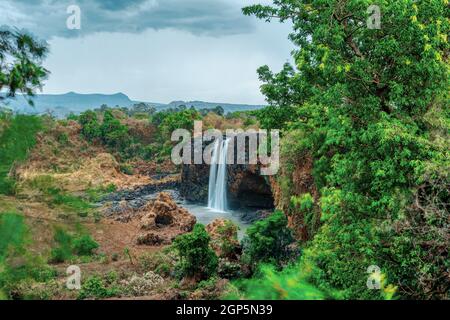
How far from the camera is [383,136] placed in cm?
614

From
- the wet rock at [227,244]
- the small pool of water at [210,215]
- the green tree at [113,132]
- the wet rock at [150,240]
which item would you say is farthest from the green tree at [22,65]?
the green tree at [113,132]

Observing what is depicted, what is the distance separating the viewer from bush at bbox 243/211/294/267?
11.7 metres

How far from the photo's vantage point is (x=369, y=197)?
6965mm

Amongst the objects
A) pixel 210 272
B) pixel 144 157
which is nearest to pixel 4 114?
pixel 210 272

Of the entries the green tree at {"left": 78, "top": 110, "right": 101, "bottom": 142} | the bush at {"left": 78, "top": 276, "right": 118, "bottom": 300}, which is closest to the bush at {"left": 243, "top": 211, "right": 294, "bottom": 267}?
the bush at {"left": 78, "top": 276, "right": 118, "bottom": 300}

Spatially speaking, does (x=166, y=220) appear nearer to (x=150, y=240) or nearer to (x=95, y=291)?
(x=150, y=240)

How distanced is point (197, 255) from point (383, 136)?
740cm

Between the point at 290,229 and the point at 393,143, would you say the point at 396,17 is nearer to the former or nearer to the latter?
the point at 393,143

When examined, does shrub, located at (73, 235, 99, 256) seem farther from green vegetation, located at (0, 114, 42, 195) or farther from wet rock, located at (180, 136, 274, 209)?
wet rock, located at (180, 136, 274, 209)

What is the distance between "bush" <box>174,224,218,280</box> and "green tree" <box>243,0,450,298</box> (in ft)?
15.5

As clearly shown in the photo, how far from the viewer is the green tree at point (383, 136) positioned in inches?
238

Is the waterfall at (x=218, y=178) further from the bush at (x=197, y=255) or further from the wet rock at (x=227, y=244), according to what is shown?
the bush at (x=197, y=255)

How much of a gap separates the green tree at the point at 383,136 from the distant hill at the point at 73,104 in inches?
174

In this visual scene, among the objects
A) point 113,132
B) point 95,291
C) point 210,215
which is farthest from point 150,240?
point 113,132
